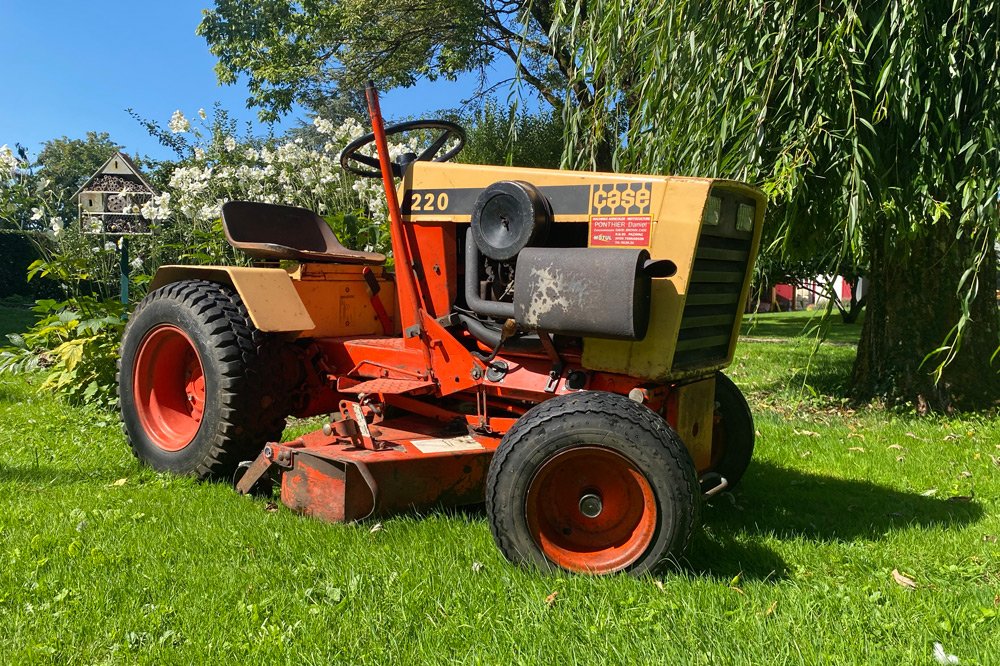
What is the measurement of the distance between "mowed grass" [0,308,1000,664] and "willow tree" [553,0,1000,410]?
1.16m

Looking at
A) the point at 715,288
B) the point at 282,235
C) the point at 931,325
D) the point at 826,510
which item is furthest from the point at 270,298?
the point at 931,325

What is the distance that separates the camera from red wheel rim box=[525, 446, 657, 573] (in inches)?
119

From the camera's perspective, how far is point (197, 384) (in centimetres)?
481

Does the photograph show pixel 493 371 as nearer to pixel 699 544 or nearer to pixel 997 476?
pixel 699 544

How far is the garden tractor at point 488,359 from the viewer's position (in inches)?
122

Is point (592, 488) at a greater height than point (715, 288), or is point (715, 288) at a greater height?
point (715, 288)

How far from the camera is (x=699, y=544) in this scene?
3424 mm

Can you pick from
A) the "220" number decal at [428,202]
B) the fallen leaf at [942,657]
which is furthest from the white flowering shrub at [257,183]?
the fallen leaf at [942,657]

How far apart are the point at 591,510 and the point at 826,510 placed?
63.2 inches

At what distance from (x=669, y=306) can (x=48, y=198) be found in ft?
20.8

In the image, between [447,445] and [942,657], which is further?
[447,445]

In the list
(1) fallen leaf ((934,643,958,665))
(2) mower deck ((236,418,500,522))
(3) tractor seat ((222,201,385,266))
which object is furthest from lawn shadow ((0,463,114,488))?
(1) fallen leaf ((934,643,958,665))

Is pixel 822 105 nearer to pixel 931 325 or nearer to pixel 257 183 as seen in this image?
pixel 931 325

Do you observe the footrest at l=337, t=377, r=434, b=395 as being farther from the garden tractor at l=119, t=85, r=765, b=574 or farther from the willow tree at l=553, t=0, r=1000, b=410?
the willow tree at l=553, t=0, r=1000, b=410
